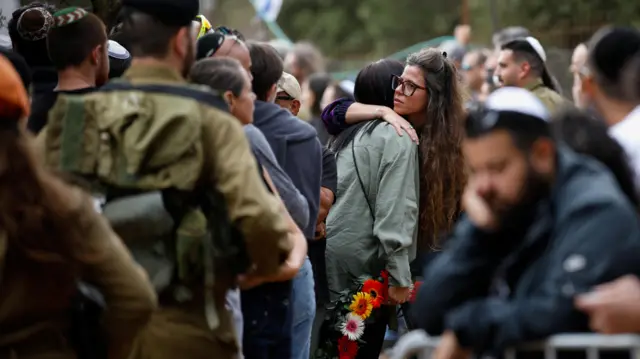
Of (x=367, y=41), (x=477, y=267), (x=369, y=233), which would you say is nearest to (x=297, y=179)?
(x=369, y=233)

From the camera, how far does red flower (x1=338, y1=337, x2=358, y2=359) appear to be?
25.2ft

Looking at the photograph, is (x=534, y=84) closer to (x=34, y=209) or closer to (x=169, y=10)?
(x=169, y=10)

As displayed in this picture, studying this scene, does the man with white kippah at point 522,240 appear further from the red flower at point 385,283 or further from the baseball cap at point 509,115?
the red flower at point 385,283

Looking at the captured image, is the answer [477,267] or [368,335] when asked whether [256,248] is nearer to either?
[477,267]

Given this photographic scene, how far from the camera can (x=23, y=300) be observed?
13.0ft

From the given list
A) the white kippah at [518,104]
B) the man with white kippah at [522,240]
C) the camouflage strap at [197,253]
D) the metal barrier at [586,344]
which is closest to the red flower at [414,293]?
the camouflage strap at [197,253]

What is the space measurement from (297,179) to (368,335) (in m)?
1.67

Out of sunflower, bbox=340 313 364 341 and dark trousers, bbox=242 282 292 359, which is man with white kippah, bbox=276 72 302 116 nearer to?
sunflower, bbox=340 313 364 341

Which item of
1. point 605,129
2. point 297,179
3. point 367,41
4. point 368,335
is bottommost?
point 367,41

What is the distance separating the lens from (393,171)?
301 inches

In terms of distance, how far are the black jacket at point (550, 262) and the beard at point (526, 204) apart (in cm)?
2

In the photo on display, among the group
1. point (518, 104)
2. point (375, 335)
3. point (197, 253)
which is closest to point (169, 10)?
point (197, 253)

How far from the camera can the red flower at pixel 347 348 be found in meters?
7.68

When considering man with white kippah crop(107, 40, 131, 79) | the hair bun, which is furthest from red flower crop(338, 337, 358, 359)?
the hair bun
